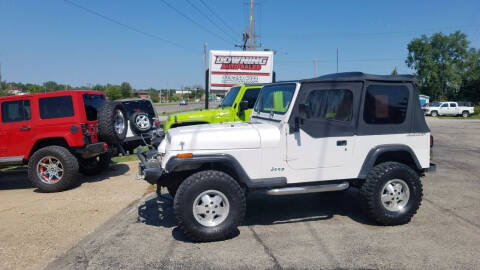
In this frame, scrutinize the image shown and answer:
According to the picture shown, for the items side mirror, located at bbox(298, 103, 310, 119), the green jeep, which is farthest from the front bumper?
side mirror, located at bbox(298, 103, 310, 119)

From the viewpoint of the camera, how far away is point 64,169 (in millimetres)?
6781

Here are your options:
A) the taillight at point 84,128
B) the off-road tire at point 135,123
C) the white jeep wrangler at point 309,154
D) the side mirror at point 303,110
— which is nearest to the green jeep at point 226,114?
the off-road tire at point 135,123

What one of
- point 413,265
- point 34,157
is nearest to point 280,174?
point 413,265

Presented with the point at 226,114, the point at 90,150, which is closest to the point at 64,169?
the point at 90,150

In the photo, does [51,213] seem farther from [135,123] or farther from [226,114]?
[135,123]

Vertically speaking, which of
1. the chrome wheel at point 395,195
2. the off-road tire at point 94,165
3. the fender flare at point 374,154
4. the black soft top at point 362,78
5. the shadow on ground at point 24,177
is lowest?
the shadow on ground at point 24,177

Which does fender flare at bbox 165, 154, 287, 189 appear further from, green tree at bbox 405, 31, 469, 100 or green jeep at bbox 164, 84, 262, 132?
green tree at bbox 405, 31, 469, 100

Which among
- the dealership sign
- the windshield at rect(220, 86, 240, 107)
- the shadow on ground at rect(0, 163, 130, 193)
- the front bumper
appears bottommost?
the shadow on ground at rect(0, 163, 130, 193)

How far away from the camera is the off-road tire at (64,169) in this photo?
6.78m

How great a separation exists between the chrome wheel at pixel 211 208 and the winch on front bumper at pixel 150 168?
0.61 meters

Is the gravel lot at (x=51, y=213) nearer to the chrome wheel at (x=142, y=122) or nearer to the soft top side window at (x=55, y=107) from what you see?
the soft top side window at (x=55, y=107)

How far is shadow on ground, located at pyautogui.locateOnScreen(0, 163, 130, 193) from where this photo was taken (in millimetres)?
7586

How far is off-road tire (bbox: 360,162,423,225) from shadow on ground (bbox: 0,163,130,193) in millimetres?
5879

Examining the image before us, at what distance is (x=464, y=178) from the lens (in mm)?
7582
